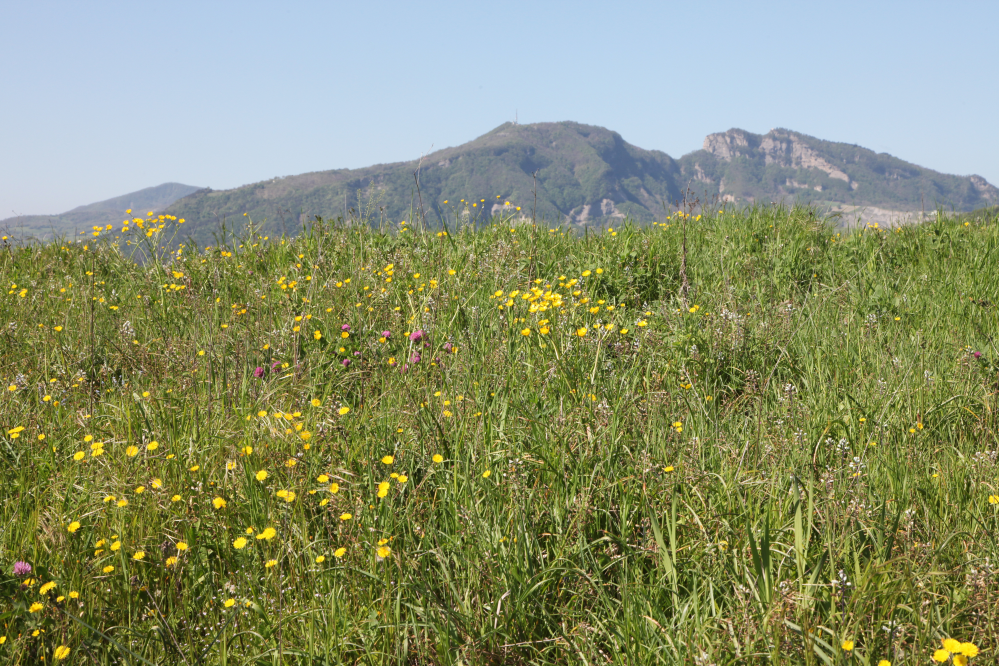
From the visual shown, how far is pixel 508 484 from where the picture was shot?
2.20m

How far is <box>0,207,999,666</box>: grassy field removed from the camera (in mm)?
1690

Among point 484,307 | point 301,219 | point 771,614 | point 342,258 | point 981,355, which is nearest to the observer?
point 771,614

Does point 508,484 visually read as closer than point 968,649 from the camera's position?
No

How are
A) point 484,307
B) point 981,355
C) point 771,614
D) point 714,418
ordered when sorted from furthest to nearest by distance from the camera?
1. point 484,307
2. point 981,355
3. point 714,418
4. point 771,614

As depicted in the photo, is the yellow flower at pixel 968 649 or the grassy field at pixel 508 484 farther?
the grassy field at pixel 508 484

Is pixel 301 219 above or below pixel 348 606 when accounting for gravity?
above

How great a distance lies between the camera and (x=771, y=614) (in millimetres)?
1550

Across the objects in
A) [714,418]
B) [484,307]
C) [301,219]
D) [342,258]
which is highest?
[301,219]

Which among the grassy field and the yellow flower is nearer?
the yellow flower

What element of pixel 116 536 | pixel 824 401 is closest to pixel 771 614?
pixel 824 401

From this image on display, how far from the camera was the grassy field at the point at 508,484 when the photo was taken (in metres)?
1.69

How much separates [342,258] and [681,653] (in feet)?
14.3

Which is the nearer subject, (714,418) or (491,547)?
(491,547)

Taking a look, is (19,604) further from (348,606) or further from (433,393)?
(433,393)
